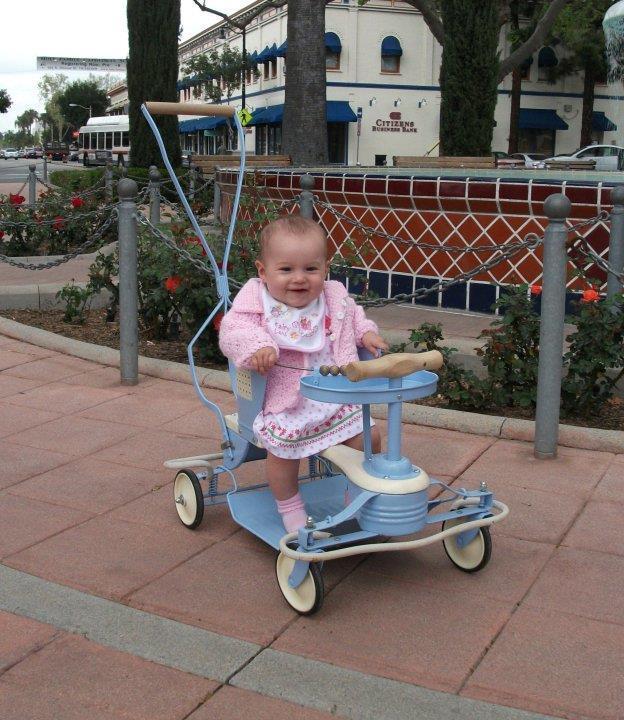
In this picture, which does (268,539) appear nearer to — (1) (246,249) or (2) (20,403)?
(2) (20,403)

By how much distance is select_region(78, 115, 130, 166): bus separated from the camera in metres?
57.7

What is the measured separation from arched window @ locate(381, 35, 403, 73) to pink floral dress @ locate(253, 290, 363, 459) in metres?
44.5

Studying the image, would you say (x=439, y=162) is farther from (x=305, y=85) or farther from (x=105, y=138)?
(x=105, y=138)

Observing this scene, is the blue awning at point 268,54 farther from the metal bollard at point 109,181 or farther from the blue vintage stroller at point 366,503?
the blue vintage stroller at point 366,503

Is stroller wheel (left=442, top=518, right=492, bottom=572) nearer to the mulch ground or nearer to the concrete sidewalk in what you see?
the concrete sidewalk

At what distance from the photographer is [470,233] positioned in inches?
319

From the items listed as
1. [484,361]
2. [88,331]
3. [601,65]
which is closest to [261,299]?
[484,361]

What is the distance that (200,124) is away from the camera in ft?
187

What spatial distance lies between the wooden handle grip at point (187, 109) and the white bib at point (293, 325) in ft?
3.70

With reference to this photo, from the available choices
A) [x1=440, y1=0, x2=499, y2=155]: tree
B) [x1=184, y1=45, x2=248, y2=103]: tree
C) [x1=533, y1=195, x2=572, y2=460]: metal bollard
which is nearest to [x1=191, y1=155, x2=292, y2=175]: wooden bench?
[x1=440, y1=0, x2=499, y2=155]: tree

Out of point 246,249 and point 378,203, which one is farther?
point 378,203

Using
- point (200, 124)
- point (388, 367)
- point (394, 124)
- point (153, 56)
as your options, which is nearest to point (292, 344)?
point (388, 367)

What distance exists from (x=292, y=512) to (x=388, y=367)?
2.42 ft

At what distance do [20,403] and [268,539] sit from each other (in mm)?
2769
